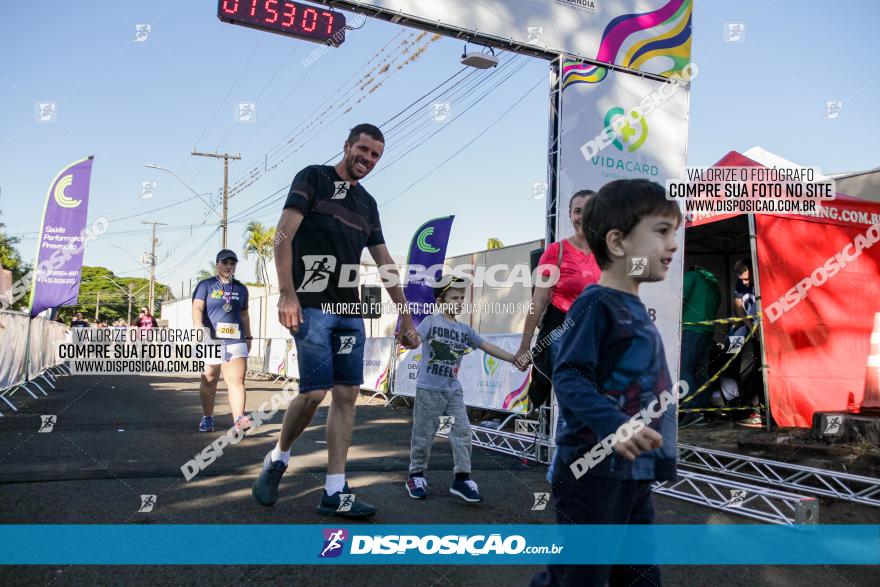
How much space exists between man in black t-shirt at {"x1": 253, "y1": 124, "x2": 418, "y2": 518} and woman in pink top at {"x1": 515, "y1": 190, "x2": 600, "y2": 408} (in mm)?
1284

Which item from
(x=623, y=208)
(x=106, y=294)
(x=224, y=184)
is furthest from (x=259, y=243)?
(x=106, y=294)

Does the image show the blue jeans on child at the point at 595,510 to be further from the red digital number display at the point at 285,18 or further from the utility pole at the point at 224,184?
the utility pole at the point at 224,184

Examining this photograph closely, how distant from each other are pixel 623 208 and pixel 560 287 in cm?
244

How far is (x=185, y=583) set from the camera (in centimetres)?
266

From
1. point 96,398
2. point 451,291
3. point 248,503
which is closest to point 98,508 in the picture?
point 248,503

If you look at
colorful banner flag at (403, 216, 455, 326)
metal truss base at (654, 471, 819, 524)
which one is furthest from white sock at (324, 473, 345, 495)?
colorful banner flag at (403, 216, 455, 326)

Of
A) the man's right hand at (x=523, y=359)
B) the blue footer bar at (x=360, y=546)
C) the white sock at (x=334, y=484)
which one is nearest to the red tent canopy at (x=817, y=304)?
the blue footer bar at (x=360, y=546)

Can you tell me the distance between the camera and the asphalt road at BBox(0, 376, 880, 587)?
283 cm

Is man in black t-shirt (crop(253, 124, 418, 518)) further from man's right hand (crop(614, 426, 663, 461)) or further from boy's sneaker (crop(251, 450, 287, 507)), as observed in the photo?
man's right hand (crop(614, 426, 663, 461))

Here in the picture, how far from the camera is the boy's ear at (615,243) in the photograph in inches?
80.0

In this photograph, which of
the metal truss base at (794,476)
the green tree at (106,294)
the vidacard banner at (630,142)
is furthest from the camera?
the green tree at (106,294)

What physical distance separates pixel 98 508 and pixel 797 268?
7937 millimetres

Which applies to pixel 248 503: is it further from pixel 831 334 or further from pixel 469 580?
pixel 831 334

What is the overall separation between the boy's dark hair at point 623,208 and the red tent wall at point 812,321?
21.5ft
